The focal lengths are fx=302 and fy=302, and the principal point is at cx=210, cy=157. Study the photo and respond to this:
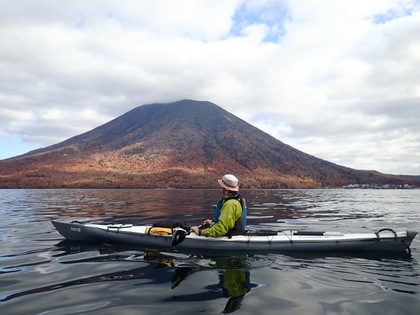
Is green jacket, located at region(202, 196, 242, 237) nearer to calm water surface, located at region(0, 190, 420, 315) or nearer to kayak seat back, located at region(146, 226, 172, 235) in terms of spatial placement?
calm water surface, located at region(0, 190, 420, 315)

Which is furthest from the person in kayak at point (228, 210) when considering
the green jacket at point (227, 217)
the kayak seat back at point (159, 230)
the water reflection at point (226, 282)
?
the kayak seat back at point (159, 230)

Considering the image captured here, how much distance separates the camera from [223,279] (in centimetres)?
682

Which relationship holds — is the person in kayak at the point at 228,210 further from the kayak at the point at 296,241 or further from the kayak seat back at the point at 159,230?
the kayak seat back at the point at 159,230

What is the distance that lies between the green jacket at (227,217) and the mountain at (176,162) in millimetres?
93514

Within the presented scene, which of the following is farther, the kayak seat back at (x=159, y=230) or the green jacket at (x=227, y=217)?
the kayak seat back at (x=159, y=230)

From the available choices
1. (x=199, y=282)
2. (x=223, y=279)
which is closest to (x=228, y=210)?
(x=223, y=279)

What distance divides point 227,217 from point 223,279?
226cm

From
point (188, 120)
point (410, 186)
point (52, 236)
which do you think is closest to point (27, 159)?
point (188, 120)

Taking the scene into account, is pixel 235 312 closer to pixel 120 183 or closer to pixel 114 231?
pixel 114 231

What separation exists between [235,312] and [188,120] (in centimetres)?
19215

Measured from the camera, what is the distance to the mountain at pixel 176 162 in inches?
4316

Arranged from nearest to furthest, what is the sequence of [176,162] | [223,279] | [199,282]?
[199,282] < [223,279] < [176,162]

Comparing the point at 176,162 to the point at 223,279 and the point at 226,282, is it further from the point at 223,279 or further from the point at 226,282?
the point at 226,282

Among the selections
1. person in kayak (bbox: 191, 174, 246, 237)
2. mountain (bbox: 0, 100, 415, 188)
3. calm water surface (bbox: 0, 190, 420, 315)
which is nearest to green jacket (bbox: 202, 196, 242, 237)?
person in kayak (bbox: 191, 174, 246, 237)
